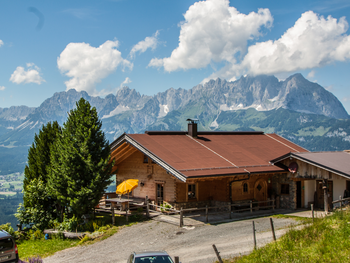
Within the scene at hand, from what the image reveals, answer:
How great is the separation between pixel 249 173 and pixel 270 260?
1194cm

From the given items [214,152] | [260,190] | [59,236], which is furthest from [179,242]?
[260,190]

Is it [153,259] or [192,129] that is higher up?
[192,129]

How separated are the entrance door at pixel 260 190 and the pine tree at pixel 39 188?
49.2ft

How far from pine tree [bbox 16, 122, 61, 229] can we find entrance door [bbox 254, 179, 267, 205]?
49.2 ft

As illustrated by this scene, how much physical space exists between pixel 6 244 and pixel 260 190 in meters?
18.9

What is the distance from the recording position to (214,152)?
2592 cm

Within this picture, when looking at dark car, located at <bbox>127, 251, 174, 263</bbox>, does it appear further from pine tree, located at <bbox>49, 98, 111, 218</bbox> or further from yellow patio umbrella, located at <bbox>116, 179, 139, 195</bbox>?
yellow patio umbrella, located at <bbox>116, 179, 139, 195</bbox>

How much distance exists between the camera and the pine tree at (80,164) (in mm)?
20109

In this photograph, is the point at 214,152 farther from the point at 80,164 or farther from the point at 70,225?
the point at 70,225

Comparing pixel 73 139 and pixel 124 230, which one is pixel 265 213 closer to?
pixel 124 230

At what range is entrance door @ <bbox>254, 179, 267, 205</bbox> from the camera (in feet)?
83.3

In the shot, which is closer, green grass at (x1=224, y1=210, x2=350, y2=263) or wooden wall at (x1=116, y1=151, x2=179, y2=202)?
green grass at (x1=224, y1=210, x2=350, y2=263)

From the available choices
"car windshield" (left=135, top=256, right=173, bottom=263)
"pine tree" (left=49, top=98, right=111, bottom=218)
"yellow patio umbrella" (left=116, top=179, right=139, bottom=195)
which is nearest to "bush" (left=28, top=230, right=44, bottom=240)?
"pine tree" (left=49, top=98, right=111, bottom=218)

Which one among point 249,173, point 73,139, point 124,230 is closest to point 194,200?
point 249,173
